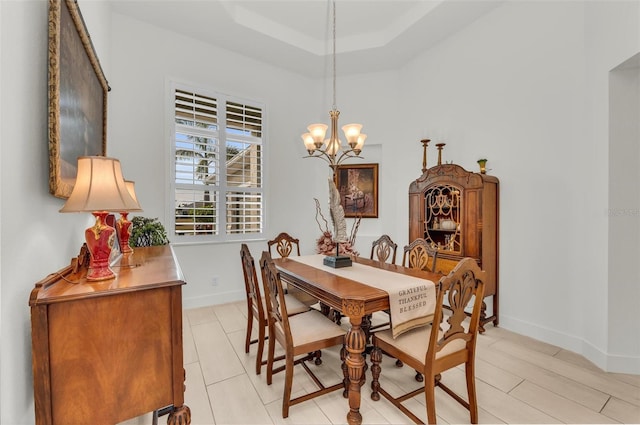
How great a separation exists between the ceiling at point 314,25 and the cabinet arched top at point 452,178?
1757 mm

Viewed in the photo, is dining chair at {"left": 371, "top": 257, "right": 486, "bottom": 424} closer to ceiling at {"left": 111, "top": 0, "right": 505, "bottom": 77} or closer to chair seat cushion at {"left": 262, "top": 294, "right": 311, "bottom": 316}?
chair seat cushion at {"left": 262, "top": 294, "right": 311, "bottom": 316}

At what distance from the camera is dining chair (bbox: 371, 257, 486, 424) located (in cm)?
150

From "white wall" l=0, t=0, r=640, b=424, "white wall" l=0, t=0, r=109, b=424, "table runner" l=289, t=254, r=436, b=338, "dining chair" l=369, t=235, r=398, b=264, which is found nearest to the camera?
"white wall" l=0, t=0, r=109, b=424

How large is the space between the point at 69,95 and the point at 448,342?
242cm

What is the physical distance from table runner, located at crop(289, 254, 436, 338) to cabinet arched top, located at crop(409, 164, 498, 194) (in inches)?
58.3

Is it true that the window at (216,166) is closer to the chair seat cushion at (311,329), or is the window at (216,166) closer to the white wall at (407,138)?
the white wall at (407,138)

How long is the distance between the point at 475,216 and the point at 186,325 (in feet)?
10.8

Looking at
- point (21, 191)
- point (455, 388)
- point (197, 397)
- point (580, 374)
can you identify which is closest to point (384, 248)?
point (455, 388)

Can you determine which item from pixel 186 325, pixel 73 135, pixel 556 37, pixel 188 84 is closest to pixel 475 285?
pixel 73 135

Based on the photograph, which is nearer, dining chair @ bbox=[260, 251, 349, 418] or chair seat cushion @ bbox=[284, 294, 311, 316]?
dining chair @ bbox=[260, 251, 349, 418]

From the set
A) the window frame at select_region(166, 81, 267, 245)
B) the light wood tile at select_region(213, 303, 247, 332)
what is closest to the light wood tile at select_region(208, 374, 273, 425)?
the light wood tile at select_region(213, 303, 247, 332)

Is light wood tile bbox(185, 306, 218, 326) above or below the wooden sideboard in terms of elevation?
below

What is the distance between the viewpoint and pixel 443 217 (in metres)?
3.29

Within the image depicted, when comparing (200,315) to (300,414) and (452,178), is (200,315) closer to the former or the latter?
(300,414)
